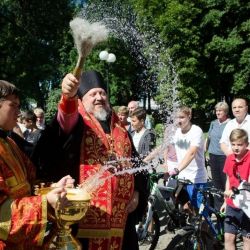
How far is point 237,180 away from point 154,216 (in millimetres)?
1661

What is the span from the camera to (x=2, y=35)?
32250mm

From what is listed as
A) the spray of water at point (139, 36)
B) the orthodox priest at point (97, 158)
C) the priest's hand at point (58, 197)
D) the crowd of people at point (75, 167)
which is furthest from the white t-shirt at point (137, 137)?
the spray of water at point (139, 36)

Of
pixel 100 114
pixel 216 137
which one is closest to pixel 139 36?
pixel 216 137

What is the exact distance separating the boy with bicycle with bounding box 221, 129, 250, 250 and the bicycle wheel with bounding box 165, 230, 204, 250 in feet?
1.03

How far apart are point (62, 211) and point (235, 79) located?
80.3 feet

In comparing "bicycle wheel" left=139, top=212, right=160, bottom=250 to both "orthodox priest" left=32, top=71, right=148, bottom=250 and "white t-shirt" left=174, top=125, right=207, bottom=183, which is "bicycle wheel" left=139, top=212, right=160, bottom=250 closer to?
"white t-shirt" left=174, top=125, right=207, bottom=183

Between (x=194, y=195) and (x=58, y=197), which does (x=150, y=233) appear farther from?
(x=58, y=197)

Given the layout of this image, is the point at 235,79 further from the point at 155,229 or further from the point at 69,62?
the point at 155,229

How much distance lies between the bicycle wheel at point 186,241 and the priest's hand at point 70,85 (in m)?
2.63

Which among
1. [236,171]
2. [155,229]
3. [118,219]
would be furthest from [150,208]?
[118,219]

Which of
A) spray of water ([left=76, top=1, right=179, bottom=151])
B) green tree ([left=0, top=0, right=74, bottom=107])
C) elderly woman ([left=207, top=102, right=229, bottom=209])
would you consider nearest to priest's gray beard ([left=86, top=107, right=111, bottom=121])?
elderly woman ([left=207, top=102, right=229, bottom=209])

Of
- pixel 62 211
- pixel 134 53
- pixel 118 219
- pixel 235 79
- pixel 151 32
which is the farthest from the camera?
pixel 134 53

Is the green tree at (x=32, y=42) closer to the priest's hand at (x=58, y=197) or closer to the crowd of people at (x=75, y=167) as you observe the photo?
the crowd of people at (x=75, y=167)

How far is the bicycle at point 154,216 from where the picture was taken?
19.5ft
